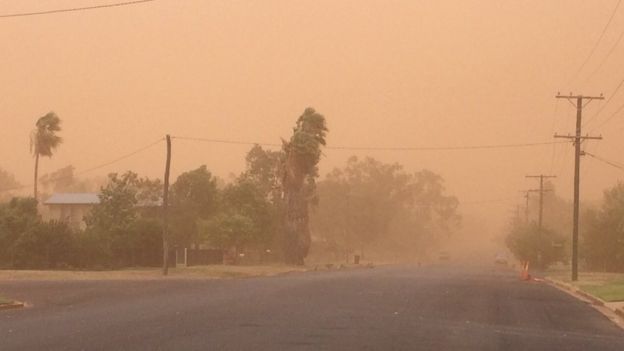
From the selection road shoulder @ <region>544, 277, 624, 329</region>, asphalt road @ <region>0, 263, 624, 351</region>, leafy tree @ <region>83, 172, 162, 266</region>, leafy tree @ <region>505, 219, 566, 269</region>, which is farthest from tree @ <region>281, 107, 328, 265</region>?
asphalt road @ <region>0, 263, 624, 351</region>

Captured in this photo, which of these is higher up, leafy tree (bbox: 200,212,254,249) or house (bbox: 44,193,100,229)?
house (bbox: 44,193,100,229)

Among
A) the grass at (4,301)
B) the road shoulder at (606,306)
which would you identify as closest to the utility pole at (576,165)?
the road shoulder at (606,306)

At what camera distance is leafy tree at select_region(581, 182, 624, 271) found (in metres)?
89.2

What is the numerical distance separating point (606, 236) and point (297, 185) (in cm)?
2682

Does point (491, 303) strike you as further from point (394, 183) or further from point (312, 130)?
point (394, 183)

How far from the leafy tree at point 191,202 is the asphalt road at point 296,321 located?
52633 mm

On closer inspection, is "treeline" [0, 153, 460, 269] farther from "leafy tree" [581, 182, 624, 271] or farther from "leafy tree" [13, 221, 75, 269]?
"leafy tree" [581, 182, 624, 271]

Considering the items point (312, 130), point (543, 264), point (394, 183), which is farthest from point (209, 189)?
point (394, 183)

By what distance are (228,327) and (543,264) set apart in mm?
84334

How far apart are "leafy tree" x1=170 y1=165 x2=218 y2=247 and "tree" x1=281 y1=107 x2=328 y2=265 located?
9494mm

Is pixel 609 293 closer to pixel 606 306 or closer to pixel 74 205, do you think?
pixel 606 306

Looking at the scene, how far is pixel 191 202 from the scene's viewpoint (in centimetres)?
9606

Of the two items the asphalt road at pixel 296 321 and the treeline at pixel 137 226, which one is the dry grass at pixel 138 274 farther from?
the asphalt road at pixel 296 321

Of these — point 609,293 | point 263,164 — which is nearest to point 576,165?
point 609,293
